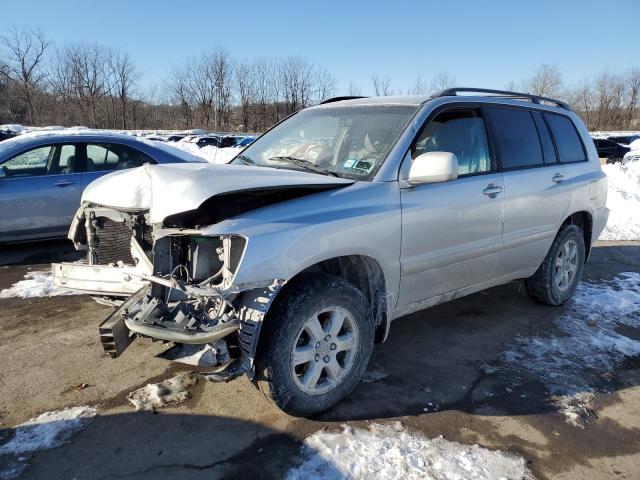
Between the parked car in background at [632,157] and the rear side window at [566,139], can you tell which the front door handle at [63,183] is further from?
the parked car in background at [632,157]

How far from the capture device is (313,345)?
2801 millimetres

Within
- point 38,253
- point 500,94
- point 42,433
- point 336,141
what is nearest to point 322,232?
point 336,141

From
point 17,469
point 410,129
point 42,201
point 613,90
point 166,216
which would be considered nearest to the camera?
point 17,469

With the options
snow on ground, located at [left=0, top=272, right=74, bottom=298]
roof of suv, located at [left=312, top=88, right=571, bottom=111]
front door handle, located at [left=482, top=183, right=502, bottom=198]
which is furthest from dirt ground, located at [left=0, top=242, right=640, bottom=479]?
roof of suv, located at [left=312, top=88, right=571, bottom=111]

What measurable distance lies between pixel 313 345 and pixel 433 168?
1.31 meters

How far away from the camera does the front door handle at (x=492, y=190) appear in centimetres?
368

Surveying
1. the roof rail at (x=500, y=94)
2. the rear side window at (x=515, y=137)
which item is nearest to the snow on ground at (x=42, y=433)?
the roof rail at (x=500, y=94)

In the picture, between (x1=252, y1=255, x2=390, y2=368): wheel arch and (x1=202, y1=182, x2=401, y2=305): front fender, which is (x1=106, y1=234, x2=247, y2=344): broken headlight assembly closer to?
(x1=202, y1=182, x2=401, y2=305): front fender

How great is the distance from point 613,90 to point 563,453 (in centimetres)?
7131

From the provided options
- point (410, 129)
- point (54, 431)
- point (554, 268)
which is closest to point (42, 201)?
point (54, 431)

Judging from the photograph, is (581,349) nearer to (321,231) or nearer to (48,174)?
(321,231)

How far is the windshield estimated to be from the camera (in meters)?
3.30

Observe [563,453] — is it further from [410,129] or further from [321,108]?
[321,108]

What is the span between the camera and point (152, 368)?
348 cm
